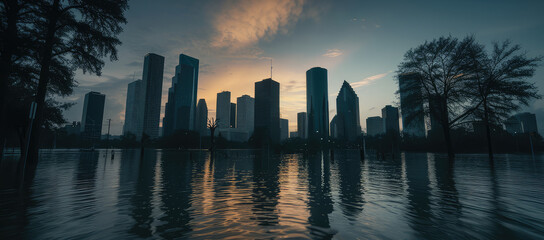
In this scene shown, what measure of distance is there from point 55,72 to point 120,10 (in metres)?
7.74

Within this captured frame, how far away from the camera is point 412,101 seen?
29.8 meters

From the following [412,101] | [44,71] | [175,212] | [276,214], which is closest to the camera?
[276,214]

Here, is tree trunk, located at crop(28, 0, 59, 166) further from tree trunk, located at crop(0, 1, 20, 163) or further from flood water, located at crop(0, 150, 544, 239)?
flood water, located at crop(0, 150, 544, 239)

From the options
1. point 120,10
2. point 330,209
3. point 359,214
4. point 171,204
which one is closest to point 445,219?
point 359,214

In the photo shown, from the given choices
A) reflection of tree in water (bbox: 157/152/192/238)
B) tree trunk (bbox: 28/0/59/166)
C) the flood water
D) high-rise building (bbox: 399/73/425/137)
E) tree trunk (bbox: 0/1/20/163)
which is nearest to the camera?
the flood water

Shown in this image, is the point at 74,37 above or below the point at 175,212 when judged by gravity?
above

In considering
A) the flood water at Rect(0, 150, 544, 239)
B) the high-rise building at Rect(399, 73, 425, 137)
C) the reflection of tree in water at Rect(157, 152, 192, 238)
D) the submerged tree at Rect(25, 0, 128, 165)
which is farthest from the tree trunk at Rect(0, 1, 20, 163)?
the high-rise building at Rect(399, 73, 425, 137)

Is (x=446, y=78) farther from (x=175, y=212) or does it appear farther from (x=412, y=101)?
(x=175, y=212)

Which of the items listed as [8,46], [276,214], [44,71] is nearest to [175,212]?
[276,214]

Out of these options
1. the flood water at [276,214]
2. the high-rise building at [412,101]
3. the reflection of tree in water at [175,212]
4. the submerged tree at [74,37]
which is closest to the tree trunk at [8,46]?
the submerged tree at [74,37]

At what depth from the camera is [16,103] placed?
83.9ft

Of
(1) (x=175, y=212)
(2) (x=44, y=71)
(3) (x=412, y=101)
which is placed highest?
(3) (x=412, y=101)

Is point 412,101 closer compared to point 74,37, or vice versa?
point 74,37

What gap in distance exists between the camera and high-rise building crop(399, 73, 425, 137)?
2978cm
